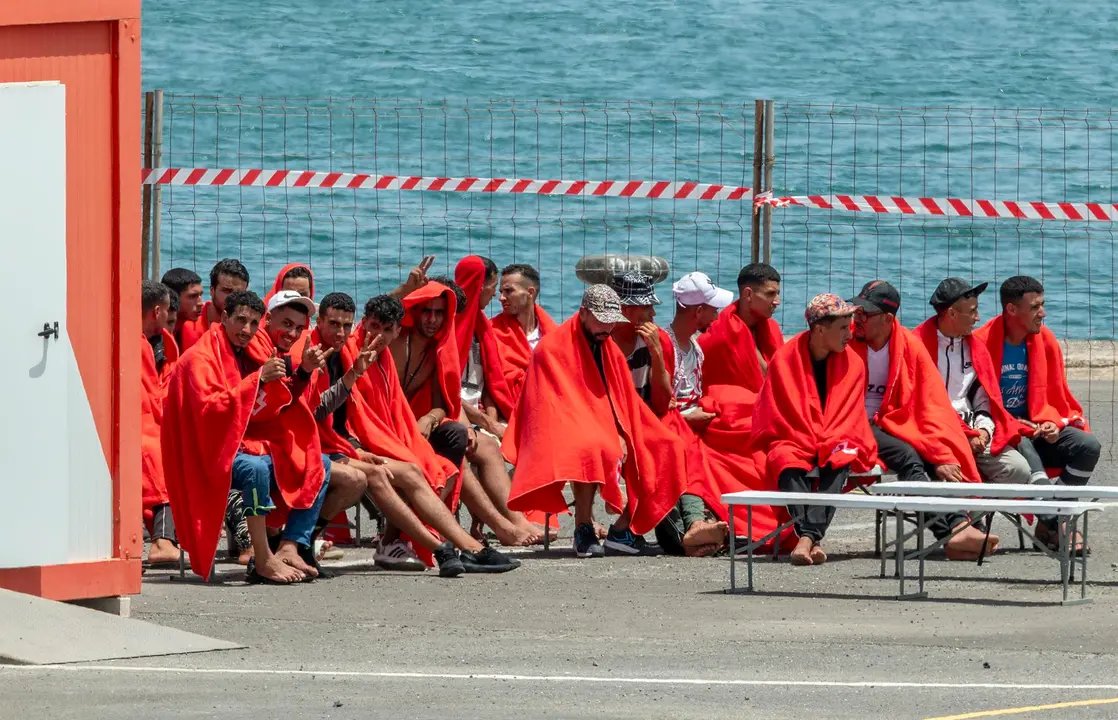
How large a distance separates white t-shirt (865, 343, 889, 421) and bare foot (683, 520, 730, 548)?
39.7 inches

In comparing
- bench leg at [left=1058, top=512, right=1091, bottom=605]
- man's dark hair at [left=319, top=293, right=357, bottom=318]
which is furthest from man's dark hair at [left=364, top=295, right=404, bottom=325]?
bench leg at [left=1058, top=512, right=1091, bottom=605]

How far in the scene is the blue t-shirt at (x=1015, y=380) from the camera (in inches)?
464

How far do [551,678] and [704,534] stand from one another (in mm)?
3788

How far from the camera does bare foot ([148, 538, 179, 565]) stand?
10.8 m

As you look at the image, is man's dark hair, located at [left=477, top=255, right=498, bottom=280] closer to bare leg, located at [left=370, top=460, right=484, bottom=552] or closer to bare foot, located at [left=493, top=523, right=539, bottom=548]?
bare foot, located at [left=493, top=523, right=539, bottom=548]

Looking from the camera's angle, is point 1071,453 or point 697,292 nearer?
point 1071,453

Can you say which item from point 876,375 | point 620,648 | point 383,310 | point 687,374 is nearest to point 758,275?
point 687,374

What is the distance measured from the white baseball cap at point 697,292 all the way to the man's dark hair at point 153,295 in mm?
2566

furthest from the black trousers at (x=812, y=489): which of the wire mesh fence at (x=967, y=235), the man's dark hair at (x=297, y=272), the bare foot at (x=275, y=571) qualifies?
the wire mesh fence at (x=967, y=235)

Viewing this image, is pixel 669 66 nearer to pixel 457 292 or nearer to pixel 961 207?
pixel 961 207

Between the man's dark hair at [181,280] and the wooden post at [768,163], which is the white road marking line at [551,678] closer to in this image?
the man's dark hair at [181,280]

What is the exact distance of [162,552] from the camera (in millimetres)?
10867

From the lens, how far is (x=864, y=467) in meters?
11.2

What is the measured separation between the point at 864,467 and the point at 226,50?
1841 inches
